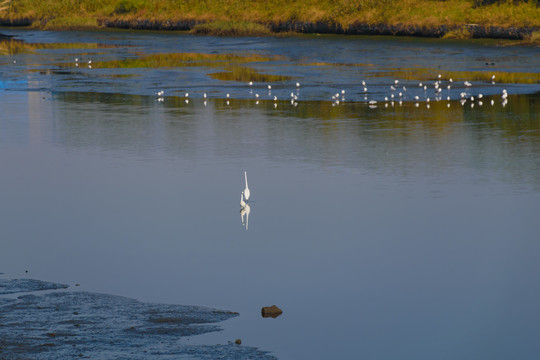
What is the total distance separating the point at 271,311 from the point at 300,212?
3.97 meters

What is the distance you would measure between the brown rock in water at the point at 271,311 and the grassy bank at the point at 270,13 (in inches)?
1657

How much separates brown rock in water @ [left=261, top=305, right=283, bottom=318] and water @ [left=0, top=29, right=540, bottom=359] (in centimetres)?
7

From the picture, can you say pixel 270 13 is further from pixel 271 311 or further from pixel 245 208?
pixel 271 311

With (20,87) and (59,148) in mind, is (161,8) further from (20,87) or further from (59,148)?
(59,148)

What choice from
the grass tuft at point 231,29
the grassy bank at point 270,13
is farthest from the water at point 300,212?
the grass tuft at point 231,29

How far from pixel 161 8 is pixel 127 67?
37544 mm

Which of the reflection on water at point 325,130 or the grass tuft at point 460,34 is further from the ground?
the grass tuft at point 460,34

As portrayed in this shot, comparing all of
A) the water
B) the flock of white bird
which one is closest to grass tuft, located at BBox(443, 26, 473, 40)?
the flock of white bird

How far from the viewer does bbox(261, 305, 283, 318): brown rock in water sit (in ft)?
26.6

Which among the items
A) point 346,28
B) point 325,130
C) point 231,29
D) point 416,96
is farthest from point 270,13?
point 325,130

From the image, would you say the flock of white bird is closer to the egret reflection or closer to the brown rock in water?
the egret reflection

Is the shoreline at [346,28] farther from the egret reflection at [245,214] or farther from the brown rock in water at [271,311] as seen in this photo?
the brown rock in water at [271,311]

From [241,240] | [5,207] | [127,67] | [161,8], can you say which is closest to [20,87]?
[127,67]

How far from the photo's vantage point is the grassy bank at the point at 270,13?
5231 cm
